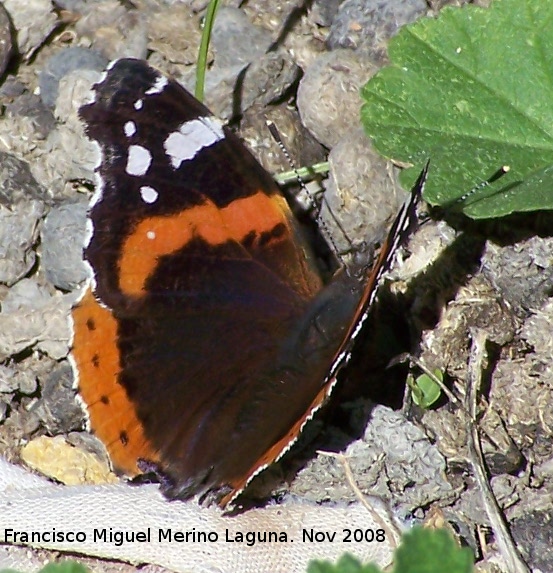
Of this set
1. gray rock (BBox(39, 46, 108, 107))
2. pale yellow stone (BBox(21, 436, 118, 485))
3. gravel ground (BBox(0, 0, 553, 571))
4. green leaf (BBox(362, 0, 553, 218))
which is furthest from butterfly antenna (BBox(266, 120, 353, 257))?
pale yellow stone (BBox(21, 436, 118, 485))

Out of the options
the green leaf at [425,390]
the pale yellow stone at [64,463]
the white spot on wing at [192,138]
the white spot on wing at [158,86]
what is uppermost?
the white spot on wing at [158,86]

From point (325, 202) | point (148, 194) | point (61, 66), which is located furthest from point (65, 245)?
point (325, 202)

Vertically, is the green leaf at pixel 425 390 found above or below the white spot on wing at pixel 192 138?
below

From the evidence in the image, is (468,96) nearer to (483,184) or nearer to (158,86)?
(483,184)

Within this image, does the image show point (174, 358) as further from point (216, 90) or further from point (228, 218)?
point (216, 90)

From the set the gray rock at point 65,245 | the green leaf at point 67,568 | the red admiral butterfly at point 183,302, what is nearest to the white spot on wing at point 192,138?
the red admiral butterfly at point 183,302

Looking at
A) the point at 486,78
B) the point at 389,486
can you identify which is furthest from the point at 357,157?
the point at 389,486

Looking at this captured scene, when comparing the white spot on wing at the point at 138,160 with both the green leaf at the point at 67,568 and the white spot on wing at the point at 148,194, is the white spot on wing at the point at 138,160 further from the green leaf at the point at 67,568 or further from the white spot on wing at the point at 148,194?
the green leaf at the point at 67,568
